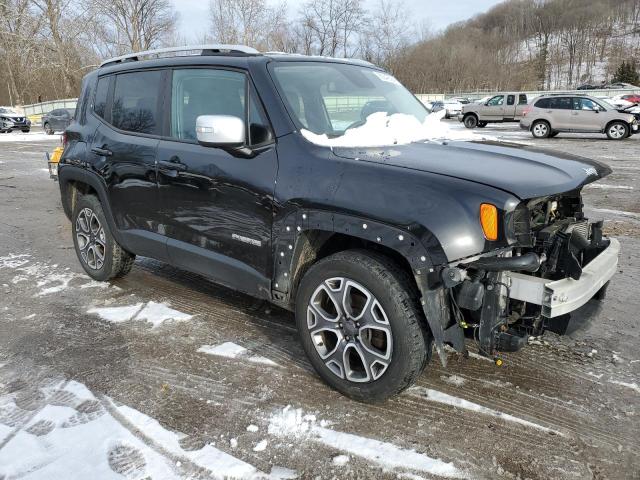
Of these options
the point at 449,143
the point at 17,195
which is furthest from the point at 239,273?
the point at 17,195

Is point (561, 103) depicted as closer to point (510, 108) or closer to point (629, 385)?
point (510, 108)

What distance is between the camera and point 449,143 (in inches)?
133

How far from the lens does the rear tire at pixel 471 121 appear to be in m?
26.0

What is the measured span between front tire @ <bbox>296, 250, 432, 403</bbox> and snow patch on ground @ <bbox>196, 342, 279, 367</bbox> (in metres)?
0.47

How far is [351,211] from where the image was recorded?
274cm

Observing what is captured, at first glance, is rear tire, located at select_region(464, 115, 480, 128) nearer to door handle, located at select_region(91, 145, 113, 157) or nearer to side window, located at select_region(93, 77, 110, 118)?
side window, located at select_region(93, 77, 110, 118)

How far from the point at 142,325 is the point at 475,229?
2.73m

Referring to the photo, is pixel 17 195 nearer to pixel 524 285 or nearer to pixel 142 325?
pixel 142 325

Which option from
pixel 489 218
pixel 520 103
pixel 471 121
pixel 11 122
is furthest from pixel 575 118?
pixel 11 122

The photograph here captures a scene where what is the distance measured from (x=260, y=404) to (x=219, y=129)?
1.58 metres

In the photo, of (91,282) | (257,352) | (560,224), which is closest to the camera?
(560,224)

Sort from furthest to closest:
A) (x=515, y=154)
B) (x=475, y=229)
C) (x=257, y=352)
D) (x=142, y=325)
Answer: (x=142, y=325)
(x=257, y=352)
(x=515, y=154)
(x=475, y=229)

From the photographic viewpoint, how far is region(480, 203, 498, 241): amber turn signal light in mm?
2445

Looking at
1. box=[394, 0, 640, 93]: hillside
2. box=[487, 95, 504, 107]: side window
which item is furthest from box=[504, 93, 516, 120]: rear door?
box=[394, 0, 640, 93]: hillside
